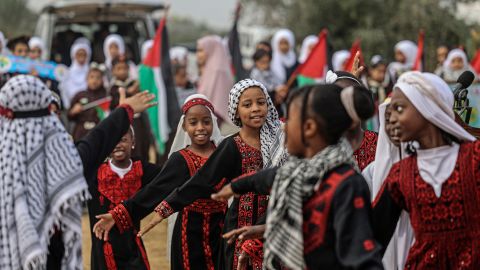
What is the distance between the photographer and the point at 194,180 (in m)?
5.72

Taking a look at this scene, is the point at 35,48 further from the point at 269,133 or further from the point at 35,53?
the point at 269,133

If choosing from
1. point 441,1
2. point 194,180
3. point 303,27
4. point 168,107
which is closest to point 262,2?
point 303,27

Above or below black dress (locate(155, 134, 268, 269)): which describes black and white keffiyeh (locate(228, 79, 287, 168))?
above

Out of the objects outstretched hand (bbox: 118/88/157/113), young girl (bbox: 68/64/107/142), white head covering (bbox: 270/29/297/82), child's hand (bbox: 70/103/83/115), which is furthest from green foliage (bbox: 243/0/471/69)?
outstretched hand (bbox: 118/88/157/113)

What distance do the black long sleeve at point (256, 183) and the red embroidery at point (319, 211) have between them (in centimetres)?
37

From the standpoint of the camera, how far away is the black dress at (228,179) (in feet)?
18.8

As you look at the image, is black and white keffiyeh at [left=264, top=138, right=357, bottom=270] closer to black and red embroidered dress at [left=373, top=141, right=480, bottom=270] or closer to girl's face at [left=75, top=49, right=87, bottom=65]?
black and red embroidered dress at [left=373, top=141, right=480, bottom=270]

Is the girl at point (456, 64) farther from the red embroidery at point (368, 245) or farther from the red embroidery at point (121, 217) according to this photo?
the red embroidery at point (368, 245)

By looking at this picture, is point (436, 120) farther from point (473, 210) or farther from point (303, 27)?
point (303, 27)

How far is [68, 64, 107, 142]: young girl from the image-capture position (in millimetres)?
11852

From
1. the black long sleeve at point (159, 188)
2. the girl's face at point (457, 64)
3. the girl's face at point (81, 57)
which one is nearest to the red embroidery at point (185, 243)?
the black long sleeve at point (159, 188)

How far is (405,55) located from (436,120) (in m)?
11.1

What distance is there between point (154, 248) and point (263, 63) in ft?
14.9

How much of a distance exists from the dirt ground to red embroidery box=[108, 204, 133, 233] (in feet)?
9.71
